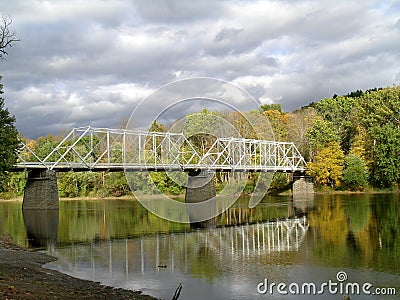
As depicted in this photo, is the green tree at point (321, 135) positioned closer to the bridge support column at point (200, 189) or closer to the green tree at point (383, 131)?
the green tree at point (383, 131)

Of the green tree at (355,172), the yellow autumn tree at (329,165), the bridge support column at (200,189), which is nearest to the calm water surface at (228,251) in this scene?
the bridge support column at (200,189)

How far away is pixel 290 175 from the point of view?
111 meters

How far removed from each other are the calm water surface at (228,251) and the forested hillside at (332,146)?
40591 mm

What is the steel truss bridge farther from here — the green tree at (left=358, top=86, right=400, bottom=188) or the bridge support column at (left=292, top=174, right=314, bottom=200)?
the green tree at (left=358, top=86, right=400, bottom=188)

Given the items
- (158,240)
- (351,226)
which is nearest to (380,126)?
(351,226)

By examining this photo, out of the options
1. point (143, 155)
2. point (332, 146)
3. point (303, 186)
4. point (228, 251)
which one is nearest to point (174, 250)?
point (228, 251)

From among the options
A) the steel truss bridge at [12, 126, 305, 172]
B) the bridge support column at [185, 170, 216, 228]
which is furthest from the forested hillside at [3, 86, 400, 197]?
the bridge support column at [185, 170, 216, 228]

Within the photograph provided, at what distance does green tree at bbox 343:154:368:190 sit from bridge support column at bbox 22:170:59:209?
53.0 meters

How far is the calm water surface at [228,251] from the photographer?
21.9 m

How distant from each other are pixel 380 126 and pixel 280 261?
245 ft

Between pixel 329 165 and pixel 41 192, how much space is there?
176 ft

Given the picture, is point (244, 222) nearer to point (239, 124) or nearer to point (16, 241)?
point (16, 241)

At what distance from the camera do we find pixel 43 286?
18.9 m

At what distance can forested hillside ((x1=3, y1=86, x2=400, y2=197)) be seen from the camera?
90438mm
